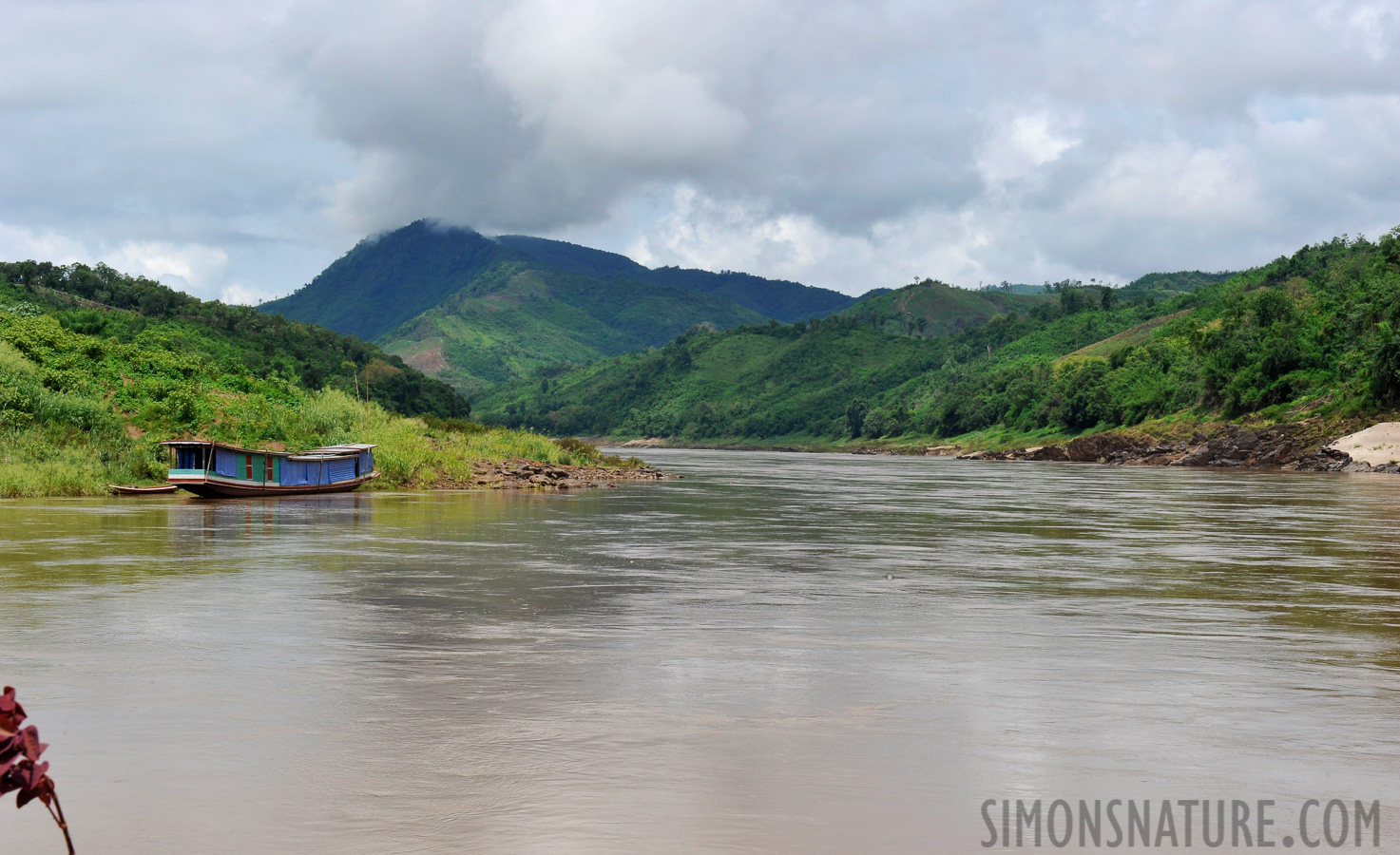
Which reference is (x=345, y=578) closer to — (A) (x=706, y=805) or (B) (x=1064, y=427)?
(A) (x=706, y=805)

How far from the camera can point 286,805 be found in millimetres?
8289

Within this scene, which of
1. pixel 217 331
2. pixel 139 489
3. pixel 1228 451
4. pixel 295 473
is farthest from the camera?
pixel 217 331

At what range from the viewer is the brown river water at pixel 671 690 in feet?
26.9

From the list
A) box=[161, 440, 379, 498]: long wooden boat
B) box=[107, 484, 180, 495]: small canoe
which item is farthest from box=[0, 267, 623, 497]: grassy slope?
box=[161, 440, 379, 498]: long wooden boat

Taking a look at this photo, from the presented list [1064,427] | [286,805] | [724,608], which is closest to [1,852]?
[286,805]

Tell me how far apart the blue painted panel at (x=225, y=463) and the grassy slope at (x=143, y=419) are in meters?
5.19

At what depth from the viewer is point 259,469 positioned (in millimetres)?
46594

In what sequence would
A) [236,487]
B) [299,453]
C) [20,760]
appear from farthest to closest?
[299,453] → [236,487] → [20,760]

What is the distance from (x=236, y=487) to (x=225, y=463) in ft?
3.53

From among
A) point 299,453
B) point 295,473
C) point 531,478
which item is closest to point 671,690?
point 295,473

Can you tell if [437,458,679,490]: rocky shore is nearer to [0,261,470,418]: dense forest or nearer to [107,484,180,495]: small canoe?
[107,484,180,495]: small canoe

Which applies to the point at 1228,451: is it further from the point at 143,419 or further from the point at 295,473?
the point at 143,419

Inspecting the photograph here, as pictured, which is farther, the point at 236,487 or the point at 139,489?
the point at 139,489

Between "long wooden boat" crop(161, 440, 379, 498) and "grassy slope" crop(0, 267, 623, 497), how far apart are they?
392 cm
